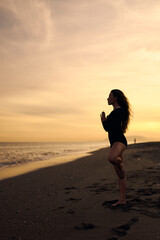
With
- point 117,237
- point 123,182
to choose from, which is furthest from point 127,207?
point 117,237

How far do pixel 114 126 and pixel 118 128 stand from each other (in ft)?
0.33

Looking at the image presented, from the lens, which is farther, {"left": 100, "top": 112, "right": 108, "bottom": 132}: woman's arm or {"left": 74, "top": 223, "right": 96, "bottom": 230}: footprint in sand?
{"left": 100, "top": 112, "right": 108, "bottom": 132}: woman's arm

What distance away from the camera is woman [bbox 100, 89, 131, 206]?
14.6 ft

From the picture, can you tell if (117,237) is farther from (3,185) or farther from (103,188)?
(3,185)

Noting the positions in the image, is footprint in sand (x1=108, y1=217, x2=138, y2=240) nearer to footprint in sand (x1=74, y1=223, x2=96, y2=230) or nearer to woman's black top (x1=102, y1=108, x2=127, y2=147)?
footprint in sand (x1=74, y1=223, x2=96, y2=230)

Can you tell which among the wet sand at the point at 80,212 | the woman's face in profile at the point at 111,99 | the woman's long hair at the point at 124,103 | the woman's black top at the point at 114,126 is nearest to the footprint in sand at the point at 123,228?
the wet sand at the point at 80,212

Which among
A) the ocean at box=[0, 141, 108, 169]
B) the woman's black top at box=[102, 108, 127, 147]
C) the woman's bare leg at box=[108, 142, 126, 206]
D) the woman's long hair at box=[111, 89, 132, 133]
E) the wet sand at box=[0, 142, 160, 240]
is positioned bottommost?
the ocean at box=[0, 141, 108, 169]

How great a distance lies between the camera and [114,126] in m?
4.55

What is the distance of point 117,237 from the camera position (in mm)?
3000

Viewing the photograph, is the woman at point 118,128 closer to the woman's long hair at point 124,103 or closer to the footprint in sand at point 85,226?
the woman's long hair at point 124,103

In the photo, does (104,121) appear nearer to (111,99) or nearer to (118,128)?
(118,128)

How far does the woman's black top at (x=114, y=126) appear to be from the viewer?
14.9ft

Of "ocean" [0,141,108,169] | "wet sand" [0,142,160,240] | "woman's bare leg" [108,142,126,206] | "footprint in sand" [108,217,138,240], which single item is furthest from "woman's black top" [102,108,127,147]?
"ocean" [0,141,108,169]

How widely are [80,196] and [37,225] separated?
1.78 meters
